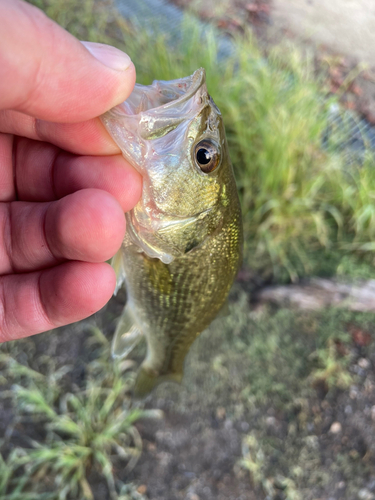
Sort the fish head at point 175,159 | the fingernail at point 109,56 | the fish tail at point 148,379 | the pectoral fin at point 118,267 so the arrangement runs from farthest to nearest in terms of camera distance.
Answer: the fish tail at point 148,379, the pectoral fin at point 118,267, the fish head at point 175,159, the fingernail at point 109,56

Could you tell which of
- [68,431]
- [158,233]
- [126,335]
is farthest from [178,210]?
[68,431]

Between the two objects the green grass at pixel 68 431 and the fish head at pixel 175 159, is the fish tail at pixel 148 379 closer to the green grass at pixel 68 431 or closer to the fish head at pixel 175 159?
the green grass at pixel 68 431

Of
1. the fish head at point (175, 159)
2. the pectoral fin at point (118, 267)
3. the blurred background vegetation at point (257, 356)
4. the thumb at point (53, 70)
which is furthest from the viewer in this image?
the blurred background vegetation at point (257, 356)

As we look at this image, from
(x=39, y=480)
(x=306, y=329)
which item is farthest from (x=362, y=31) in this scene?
(x=39, y=480)

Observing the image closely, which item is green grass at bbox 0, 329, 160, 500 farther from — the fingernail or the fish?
the fingernail

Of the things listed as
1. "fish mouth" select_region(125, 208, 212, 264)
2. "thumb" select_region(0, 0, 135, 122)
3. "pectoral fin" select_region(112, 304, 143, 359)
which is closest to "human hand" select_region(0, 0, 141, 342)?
"thumb" select_region(0, 0, 135, 122)

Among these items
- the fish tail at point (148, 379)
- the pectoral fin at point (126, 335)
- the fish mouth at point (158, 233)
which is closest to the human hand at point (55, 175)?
the fish mouth at point (158, 233)

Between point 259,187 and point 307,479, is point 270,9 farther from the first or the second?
point 307,479
